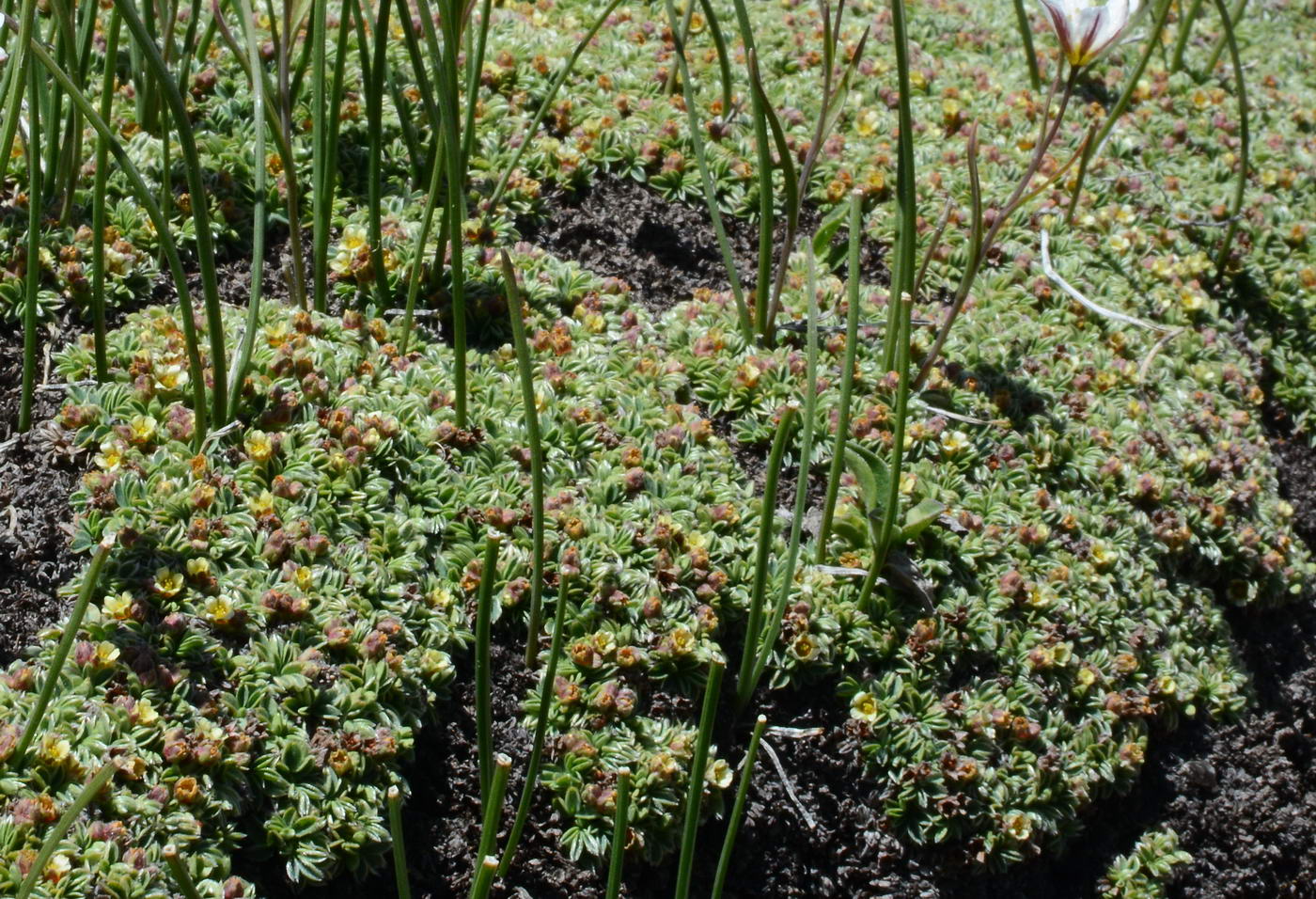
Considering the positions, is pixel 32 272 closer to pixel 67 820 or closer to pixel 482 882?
pixel 67 820

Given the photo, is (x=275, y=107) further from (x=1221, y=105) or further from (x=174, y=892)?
(x=1221, y=105)

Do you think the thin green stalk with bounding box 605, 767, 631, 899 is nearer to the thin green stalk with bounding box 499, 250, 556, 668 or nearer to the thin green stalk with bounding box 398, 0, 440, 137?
the thin green stalk with bounding box 499, 250, 556, 668

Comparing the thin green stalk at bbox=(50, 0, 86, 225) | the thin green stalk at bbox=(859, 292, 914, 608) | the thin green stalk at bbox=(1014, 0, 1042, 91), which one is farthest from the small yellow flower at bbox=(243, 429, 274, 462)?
the thin green stalk at bbox=(1014, 0, 1042, 91)

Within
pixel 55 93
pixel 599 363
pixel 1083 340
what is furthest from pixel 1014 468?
pixel 55 93

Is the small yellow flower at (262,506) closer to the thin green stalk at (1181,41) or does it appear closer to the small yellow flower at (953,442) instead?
the small yellow flower at (953,442)

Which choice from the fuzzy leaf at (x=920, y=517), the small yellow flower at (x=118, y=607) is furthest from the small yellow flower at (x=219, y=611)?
the fuzzy leaf at (x=920, y=517)

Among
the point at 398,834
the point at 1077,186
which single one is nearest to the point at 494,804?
the point at 398,834
